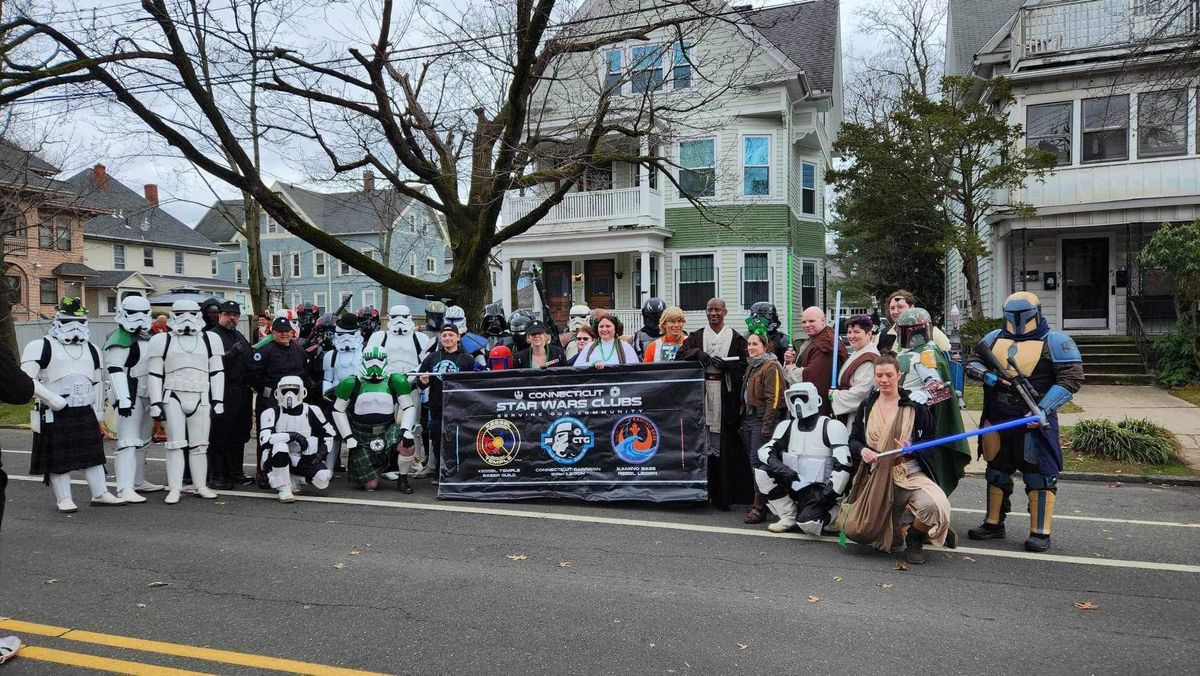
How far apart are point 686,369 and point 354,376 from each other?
3.68 metres

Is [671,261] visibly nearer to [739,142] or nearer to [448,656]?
[739,142]

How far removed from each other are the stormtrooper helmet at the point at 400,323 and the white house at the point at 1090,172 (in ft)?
47.8

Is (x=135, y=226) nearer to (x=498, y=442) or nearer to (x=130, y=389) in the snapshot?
(x=130, y=389)

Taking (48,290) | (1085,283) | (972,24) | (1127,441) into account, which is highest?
(972,24)

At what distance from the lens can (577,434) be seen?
770 centimetres

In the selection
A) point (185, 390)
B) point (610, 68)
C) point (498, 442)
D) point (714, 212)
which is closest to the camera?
point (498, 442)

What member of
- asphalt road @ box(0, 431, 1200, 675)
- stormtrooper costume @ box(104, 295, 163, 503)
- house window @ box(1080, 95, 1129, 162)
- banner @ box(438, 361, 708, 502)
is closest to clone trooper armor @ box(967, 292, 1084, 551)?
asphalt road @ box(0, 431, 1200, 675)

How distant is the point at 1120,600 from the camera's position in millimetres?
4875

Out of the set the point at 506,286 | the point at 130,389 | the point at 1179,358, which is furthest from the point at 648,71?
the point at 506,286

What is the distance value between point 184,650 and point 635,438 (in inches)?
169

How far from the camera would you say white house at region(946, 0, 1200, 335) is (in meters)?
16.6

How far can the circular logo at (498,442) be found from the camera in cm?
785

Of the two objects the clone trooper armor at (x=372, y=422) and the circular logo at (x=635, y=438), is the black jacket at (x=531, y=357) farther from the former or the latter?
the clone trooper armor at (x=372, y=422)

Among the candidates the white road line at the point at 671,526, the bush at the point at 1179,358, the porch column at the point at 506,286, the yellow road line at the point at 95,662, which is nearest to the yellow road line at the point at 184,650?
the yellow road line at the point at 95,662
